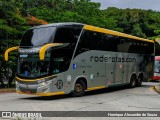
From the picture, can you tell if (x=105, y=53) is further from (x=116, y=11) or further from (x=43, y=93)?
(x=116, y=11)

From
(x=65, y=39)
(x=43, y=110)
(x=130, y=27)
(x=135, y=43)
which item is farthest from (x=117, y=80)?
(x=130, y=27)

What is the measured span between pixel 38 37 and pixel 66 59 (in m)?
1.74

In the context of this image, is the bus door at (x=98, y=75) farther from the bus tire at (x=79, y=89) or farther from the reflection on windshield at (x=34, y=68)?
the reflection on windshield at (x=34, y=68)

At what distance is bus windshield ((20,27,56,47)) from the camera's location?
17031mm

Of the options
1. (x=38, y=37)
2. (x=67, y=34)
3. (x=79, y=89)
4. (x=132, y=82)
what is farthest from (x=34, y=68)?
(x=132, y=82)

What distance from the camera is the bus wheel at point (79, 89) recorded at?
60.5 ft

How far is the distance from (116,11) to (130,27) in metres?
9.50

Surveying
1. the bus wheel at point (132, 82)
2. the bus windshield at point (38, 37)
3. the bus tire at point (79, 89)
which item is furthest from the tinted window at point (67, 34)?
the bus wheel at point (132, 82)

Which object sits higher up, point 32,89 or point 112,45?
point 112,45

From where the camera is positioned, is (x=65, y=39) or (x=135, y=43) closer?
(x=65, y=39)

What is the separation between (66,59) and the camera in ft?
57.4

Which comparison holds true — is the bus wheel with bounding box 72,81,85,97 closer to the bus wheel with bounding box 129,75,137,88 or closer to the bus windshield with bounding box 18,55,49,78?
the bus windshield with bounding box 18,55,49,78

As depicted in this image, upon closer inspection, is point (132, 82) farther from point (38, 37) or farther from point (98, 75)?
point (38, 37)

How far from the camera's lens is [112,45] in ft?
71.1
